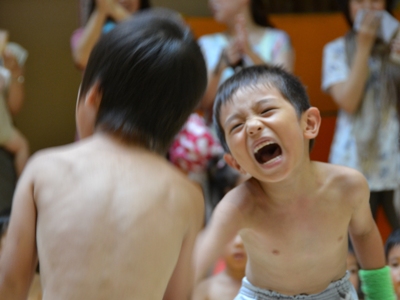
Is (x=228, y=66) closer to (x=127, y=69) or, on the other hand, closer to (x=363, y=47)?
(x=363, y=47)

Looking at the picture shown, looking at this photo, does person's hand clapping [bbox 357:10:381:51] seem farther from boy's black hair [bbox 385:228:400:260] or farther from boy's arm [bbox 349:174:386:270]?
boy's arm [bbox 349:174:386:270]

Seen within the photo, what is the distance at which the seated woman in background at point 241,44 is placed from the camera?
7.11 feet

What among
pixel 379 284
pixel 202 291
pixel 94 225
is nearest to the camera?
pixel 94 225

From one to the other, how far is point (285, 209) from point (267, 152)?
0.16 meters

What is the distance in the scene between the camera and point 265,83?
1316mm

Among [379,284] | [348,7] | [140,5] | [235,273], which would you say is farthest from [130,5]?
[379,284]

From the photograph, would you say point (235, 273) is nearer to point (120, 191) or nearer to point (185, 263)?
point (185, 263)

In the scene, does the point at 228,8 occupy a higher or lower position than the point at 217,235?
higher

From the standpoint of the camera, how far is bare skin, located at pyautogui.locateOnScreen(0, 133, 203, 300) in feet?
3.17

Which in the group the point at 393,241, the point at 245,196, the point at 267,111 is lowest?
the point at 393,241

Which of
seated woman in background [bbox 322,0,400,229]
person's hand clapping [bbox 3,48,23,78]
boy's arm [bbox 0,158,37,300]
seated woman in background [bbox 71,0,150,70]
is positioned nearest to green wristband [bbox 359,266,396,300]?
seated woman in background [bbox 322,0,400,229]

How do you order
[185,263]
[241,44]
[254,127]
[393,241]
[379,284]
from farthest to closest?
[241,44] → [393,241] → [379,284] → [254,127] → [185,263]

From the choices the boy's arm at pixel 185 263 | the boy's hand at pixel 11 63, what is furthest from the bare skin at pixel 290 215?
the boy's hand at pixel 11 63

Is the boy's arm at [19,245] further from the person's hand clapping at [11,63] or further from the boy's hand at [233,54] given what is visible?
the person's hand clapping at [11,63]
